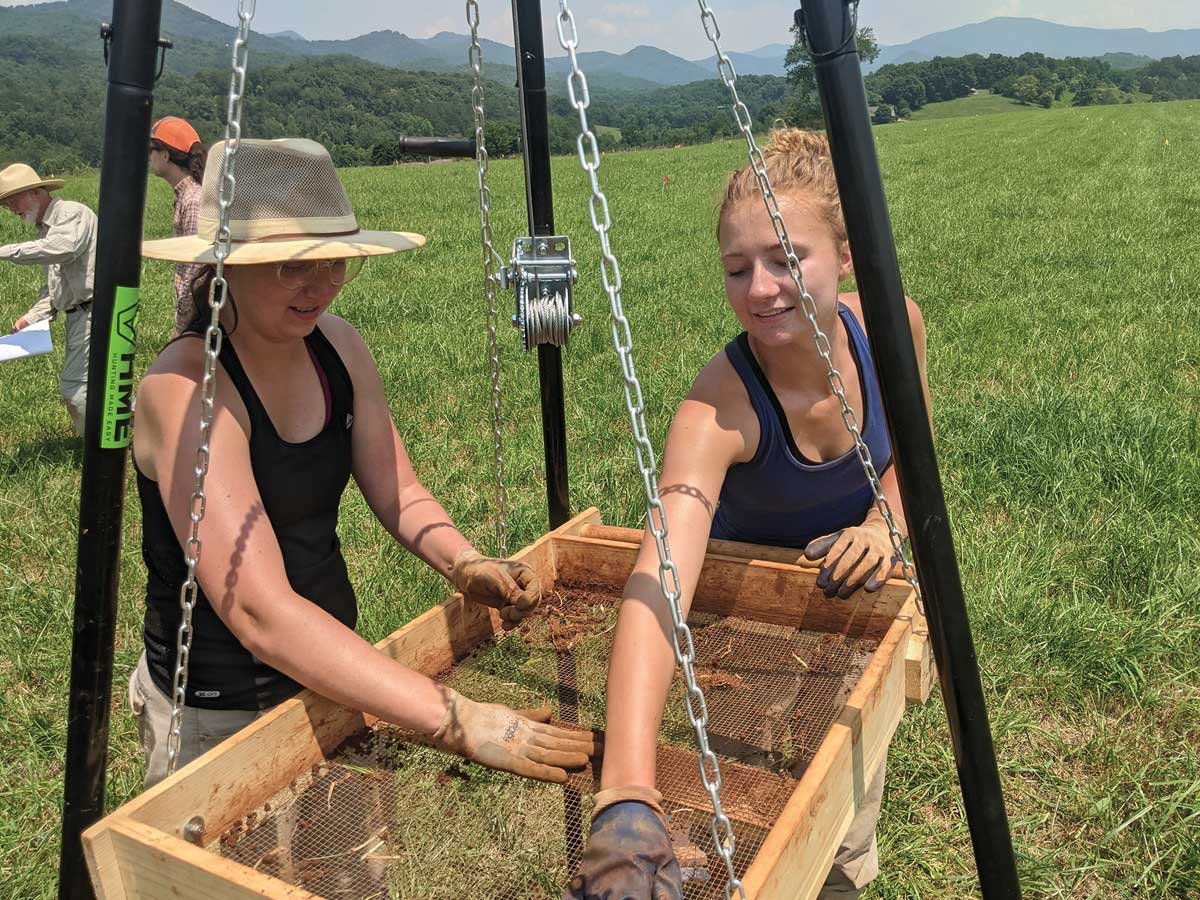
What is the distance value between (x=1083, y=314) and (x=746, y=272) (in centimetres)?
661

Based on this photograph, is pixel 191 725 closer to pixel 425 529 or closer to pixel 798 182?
pixel 425 529

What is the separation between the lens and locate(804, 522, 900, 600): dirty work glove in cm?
194

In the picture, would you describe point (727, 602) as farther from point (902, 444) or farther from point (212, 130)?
point (212, 130)

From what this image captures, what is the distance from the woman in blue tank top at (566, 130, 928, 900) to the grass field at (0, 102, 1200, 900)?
85cm

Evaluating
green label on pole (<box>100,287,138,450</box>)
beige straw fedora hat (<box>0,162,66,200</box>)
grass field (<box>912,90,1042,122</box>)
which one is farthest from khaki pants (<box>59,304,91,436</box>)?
grass field (<box>912,90,1042,122</box>)

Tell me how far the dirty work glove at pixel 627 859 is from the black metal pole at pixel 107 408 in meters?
1.05

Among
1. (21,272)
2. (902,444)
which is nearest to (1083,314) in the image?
(902,444)

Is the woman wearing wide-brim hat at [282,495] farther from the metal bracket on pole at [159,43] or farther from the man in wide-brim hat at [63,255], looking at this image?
the man in wide-brim hat at [63,255]

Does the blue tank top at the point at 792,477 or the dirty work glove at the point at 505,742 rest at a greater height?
the blue tank top at the point at 792,477

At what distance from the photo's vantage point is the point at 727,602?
7.39 feet

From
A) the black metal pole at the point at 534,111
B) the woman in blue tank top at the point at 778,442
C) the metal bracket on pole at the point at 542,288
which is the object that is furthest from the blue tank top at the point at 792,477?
the black metal pole at the point at 534,111

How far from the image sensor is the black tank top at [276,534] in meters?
1.95

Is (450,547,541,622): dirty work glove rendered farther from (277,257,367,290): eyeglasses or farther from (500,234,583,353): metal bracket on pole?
(277,257,367,290): eyeglasses

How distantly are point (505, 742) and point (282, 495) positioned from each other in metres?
0.73
